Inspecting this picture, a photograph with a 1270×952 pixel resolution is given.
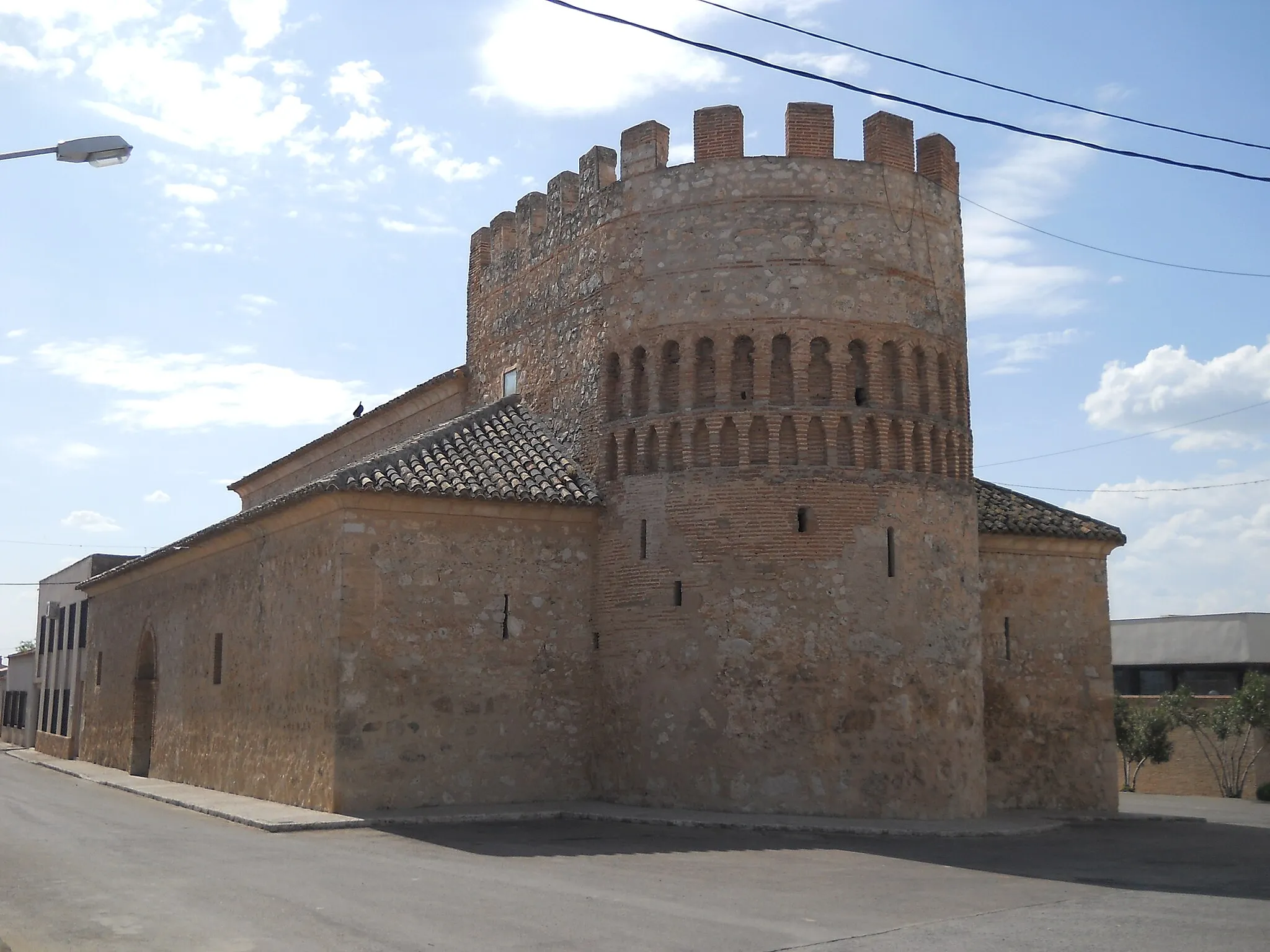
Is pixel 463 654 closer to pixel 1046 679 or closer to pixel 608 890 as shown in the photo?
pixel 608 890

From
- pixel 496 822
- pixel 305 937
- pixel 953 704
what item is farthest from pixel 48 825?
pixel 953 704

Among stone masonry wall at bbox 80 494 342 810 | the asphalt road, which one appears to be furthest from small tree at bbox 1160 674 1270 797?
stone masonry wall at bbox 80 494 342 810

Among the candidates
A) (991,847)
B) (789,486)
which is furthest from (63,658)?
(991,847)

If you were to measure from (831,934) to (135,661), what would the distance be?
2095cm

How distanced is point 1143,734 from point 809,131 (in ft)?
55.2

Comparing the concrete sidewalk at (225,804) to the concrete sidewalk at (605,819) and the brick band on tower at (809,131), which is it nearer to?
the concrete sidewalk at (605,819)

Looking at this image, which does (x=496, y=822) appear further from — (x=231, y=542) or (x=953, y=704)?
(x=231, y=542)

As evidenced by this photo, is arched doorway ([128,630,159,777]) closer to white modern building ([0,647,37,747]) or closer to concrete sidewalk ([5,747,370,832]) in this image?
concrete sidewalk ([5,747,370,832])

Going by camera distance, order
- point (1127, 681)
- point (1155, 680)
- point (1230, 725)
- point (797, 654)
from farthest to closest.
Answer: point (1127, 681), point (1155, 680), point (1230, 725), point (797, 654)

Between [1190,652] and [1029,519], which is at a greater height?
[1029,519]

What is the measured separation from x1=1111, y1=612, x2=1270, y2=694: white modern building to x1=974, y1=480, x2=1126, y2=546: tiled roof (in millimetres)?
10085

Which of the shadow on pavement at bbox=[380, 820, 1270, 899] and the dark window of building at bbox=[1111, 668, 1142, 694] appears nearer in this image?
the shadow on pavement at bbox=[380, 820, 1270, 899]

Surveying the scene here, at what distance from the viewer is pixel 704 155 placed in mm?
17203

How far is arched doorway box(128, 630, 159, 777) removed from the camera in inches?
979
